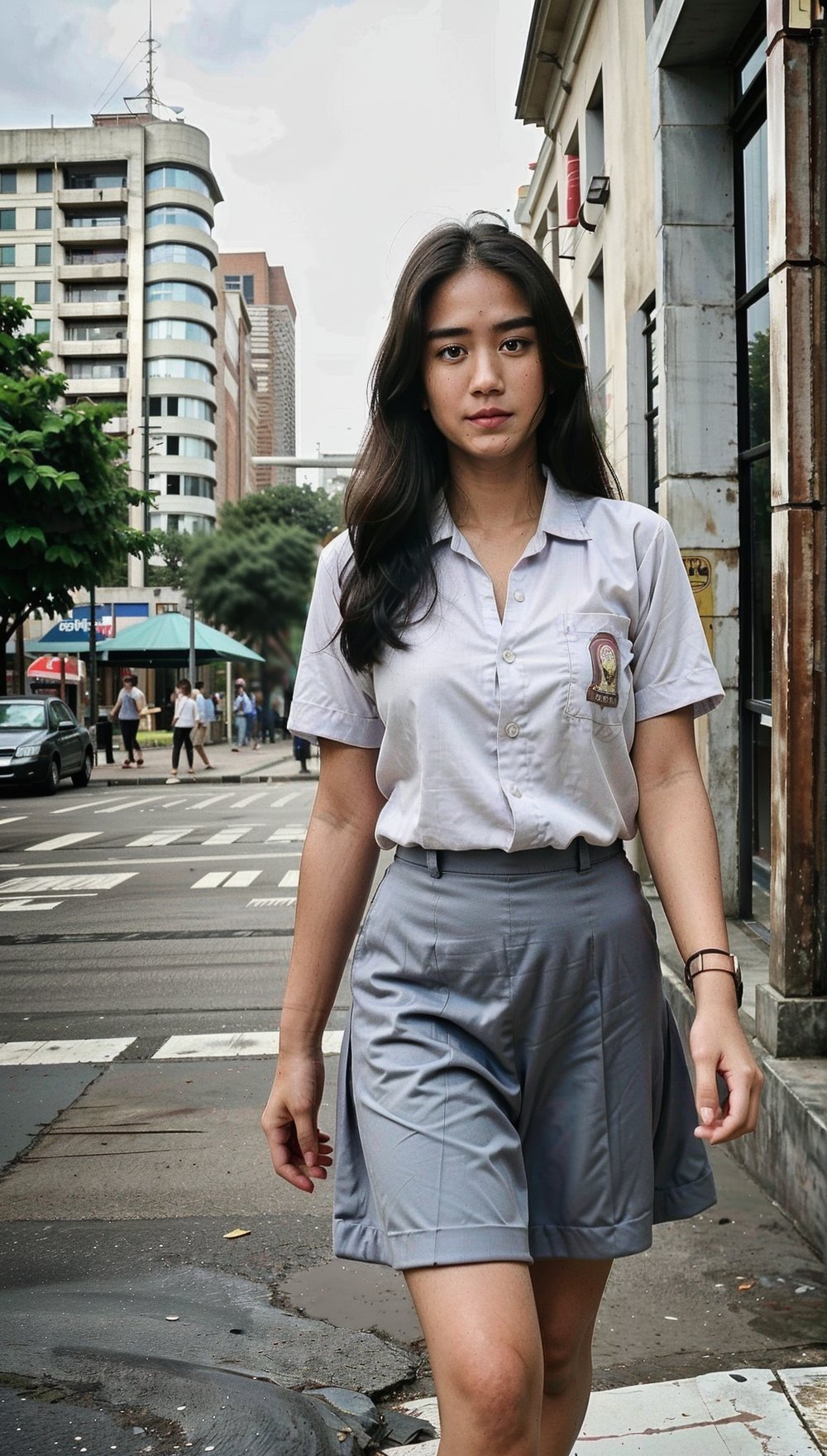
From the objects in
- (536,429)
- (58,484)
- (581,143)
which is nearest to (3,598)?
(58,484)

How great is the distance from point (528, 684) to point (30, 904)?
10283 mm

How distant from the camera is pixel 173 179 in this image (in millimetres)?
88438

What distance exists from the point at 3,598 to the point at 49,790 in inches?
146

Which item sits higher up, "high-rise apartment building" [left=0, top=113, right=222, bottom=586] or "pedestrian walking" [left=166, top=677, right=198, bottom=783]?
"high-rise apartment building" [left=0, top=113, right=222, bottom=586]

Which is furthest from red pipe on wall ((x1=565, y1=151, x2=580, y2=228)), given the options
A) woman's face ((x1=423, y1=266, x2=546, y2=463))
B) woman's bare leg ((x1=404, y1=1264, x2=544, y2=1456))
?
woman's bare leg ((x1=404, y1=1264, x2=544, y2=1456))

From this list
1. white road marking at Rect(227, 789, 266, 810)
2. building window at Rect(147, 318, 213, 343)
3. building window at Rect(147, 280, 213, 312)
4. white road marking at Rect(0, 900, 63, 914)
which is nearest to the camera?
white road marking at Rect(0, 900, 63, 914)

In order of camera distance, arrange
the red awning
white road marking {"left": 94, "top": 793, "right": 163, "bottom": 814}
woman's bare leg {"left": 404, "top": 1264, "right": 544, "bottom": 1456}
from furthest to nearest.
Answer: the red awning → white road marking {"left": 94, "top": 793, "right": 163, "bottom": 814} → woman's bare leg {"left": 404, "top": 1264, "right": 544, "bottom": 1456}

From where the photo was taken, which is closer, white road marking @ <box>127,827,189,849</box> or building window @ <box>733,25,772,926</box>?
building window @ <box>733,25,772,926</box>

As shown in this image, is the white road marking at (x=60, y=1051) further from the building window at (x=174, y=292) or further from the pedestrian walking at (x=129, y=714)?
the building window at (x=174, y=292)

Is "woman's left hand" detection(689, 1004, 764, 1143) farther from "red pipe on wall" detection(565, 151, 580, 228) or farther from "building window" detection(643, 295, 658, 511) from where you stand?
"red pipe on wall" detection(565, 151, 580, 228)

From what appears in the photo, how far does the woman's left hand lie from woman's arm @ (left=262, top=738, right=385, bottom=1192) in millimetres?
529

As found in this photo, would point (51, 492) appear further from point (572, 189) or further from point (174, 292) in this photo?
point (174, 292)

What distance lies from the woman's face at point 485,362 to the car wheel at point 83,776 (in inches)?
981

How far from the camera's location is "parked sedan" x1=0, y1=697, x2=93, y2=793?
77.8 feet
